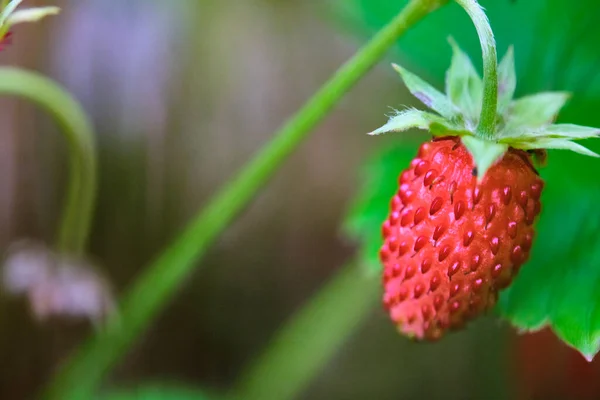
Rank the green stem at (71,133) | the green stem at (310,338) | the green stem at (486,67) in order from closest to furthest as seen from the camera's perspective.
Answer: the green stem at (486,67), the green stem at (71,133), the green stem at (310,338)

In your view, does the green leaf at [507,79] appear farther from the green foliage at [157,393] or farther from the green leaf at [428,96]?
the green foliage at [157,393]

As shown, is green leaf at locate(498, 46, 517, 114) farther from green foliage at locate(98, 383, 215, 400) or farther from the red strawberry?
green foliage at locate(98, 383, 215, 400)

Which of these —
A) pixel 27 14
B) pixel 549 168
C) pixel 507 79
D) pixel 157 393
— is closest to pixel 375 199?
pixel 549 168

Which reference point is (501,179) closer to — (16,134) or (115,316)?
(115,316)

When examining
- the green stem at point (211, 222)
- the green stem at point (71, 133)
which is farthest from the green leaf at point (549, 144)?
the green stem at point (71, 133)

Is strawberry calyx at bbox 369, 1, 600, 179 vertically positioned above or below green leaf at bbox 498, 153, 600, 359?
above

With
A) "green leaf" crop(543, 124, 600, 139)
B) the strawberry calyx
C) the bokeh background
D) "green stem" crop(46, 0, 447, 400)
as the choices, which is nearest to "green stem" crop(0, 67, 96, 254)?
"green stem" crop(46, 0, 447, 400)

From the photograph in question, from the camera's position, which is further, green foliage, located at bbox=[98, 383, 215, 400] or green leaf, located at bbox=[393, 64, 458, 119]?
green foliage, located at bbox=[98, 383, 215, 400]
